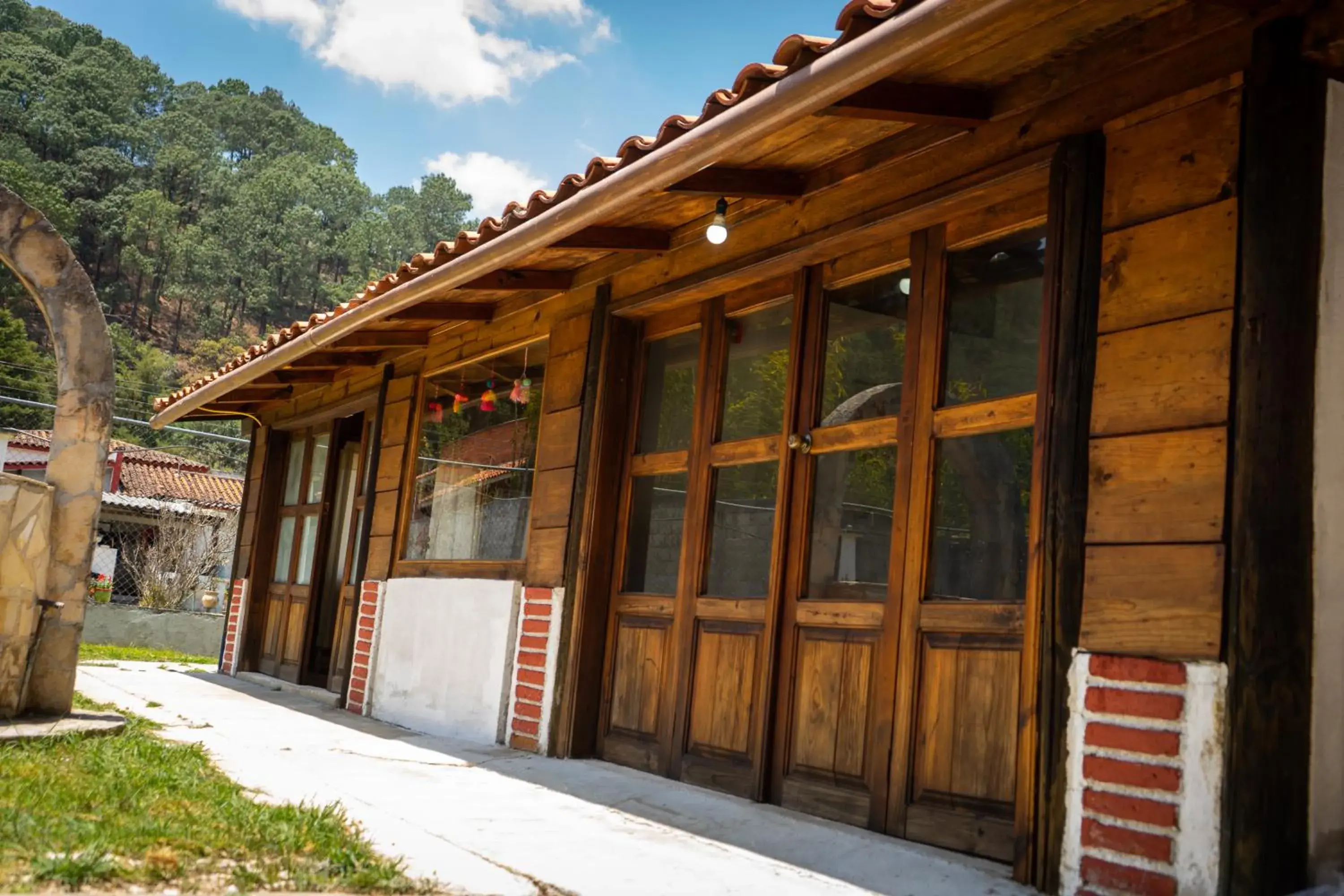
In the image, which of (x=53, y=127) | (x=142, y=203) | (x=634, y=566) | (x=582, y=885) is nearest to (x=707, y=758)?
(x=634, y=566)

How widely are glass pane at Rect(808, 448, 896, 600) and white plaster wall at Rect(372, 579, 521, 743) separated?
88.4 inches

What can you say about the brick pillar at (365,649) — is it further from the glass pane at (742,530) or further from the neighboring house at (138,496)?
the neighboring house at (138,496)

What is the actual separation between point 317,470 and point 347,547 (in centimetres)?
95

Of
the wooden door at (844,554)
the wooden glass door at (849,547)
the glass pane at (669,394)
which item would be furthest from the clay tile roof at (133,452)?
the wooden door at (844,554)

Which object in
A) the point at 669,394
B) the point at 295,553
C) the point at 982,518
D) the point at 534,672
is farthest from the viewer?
the point at 295,553

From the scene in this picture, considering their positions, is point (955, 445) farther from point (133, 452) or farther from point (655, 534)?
point (133, 452)

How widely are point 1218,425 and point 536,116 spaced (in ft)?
291

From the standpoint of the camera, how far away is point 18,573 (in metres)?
5.41

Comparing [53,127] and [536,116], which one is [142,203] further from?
[536,116]

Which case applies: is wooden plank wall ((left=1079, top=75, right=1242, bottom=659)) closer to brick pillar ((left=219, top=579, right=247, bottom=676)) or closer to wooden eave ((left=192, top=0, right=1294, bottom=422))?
wooden eave ((left=192, top=0, right=1294, bottom=422))

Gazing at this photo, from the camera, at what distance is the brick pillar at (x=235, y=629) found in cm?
1101

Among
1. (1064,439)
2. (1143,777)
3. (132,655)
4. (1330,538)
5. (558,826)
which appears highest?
(1064,439)

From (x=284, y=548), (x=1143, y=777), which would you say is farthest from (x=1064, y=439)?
(x=284, y=548)

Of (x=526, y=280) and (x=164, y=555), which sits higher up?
(x=526, y=280)
